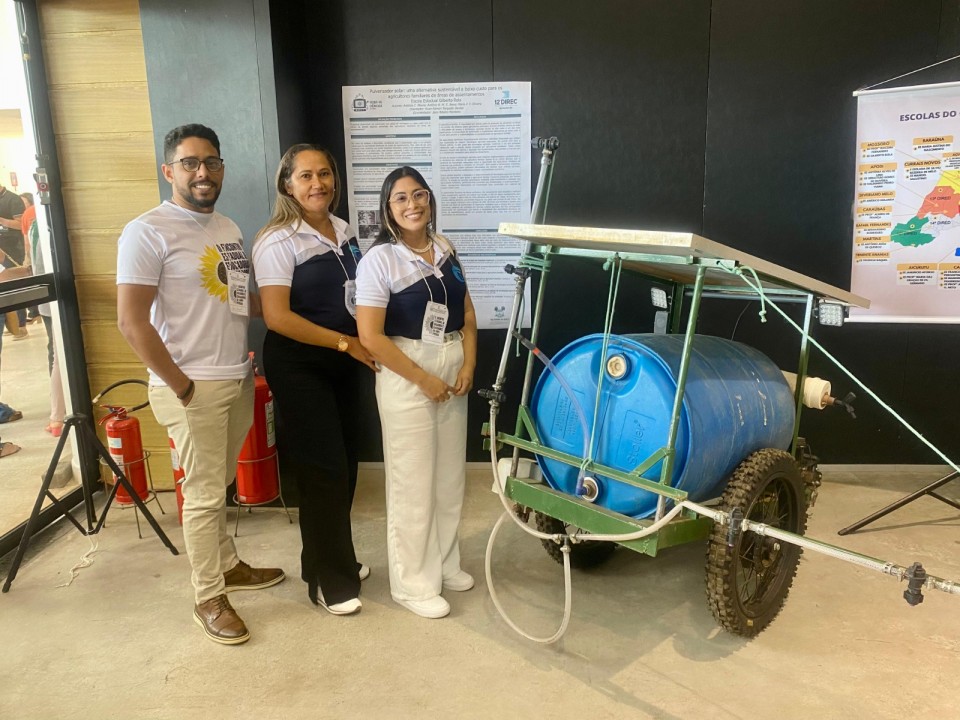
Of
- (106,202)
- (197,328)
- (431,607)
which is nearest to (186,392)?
(197,328)

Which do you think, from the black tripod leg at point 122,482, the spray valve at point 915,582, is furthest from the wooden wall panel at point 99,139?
the spray valve at point 915,582

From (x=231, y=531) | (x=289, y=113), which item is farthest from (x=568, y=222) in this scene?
(x=231, y=531)

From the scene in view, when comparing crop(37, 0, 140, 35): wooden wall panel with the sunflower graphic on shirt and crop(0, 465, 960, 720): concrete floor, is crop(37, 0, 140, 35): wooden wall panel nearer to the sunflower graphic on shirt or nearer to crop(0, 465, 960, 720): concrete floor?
the sunflower graphic on shirt

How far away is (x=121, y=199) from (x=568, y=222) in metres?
2.15

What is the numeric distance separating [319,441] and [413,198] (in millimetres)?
854

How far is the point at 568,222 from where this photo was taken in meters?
3.59

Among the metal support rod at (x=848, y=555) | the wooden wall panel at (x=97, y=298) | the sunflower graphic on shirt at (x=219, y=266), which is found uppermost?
the sunflower graphic on shirt at (x=219, y=266)

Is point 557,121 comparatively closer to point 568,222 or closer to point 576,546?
point 568,222

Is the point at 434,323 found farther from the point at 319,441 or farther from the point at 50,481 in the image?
the point at 50,481

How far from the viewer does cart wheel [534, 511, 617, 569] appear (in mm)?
2678

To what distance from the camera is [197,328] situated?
87.2 inches

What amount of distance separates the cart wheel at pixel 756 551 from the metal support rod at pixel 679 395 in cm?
23

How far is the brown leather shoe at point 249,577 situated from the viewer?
8.69 feet

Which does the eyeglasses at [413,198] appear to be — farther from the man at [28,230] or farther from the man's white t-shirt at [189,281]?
the man at [28,230]
